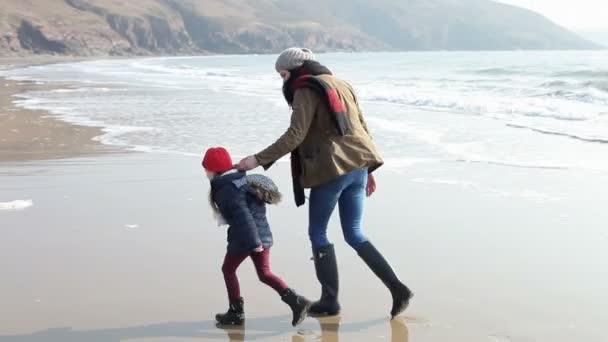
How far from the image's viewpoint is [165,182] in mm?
7773

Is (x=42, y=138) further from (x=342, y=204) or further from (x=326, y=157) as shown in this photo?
(x=326, y=157)

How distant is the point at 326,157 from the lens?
381 cm

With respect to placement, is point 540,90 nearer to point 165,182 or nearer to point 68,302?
point 165,182

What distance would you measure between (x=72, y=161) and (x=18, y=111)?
24.6 ft

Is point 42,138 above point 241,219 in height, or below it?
below

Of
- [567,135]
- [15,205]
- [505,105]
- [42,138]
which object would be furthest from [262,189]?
[505,105]

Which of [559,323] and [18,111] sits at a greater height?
[559,323]

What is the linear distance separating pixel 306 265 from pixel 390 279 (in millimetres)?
1030

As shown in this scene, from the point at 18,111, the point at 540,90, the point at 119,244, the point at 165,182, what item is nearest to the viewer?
the point at 119,244

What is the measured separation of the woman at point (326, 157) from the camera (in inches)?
148

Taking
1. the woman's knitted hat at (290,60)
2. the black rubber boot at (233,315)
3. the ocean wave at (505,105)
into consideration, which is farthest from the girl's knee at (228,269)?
the ocean wave at (505,105)

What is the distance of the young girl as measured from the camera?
12.3 ft

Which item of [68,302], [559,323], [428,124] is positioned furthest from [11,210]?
[428,124]

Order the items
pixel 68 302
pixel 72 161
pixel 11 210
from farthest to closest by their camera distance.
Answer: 1. pixel 72 161
2. pixel 11 210
3. pixel 68 302
